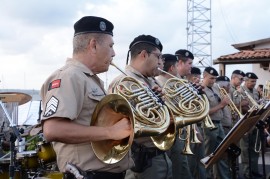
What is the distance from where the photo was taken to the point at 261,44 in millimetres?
17266

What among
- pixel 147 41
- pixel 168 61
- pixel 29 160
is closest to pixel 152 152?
pixel 147 41

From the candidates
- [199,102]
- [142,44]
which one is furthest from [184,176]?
[142,44]

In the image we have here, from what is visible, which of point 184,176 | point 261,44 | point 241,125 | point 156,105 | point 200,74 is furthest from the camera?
point 261,44

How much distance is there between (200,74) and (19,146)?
13.8ft

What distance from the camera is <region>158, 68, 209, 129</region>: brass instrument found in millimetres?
4012

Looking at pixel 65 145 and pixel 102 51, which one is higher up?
pixel 102 51

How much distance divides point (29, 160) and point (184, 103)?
251cm

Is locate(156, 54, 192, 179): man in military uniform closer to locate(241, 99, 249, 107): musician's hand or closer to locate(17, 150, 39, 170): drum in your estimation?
locate(17, 150, 39, 170): drum

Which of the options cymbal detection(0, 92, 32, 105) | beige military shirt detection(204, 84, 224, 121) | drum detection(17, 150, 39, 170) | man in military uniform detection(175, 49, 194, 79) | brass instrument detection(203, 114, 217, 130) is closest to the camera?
drum detection(17, 150, 39, 170)

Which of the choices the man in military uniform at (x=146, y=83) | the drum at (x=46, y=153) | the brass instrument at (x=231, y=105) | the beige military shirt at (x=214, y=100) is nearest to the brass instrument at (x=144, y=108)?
the man in military uniform at (x=146, y=83)

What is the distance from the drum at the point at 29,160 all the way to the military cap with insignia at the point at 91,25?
300 cm

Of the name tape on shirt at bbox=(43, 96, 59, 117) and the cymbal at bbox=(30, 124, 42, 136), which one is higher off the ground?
the name tape on shirt at bbox=(43, 96, 59, 117)

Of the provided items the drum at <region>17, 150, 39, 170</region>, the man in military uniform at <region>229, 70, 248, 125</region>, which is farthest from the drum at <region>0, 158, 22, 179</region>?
the man in military uniform at <region>229, 70, 248, 125</region>

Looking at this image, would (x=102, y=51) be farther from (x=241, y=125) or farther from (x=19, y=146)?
(x=19, y=146)
